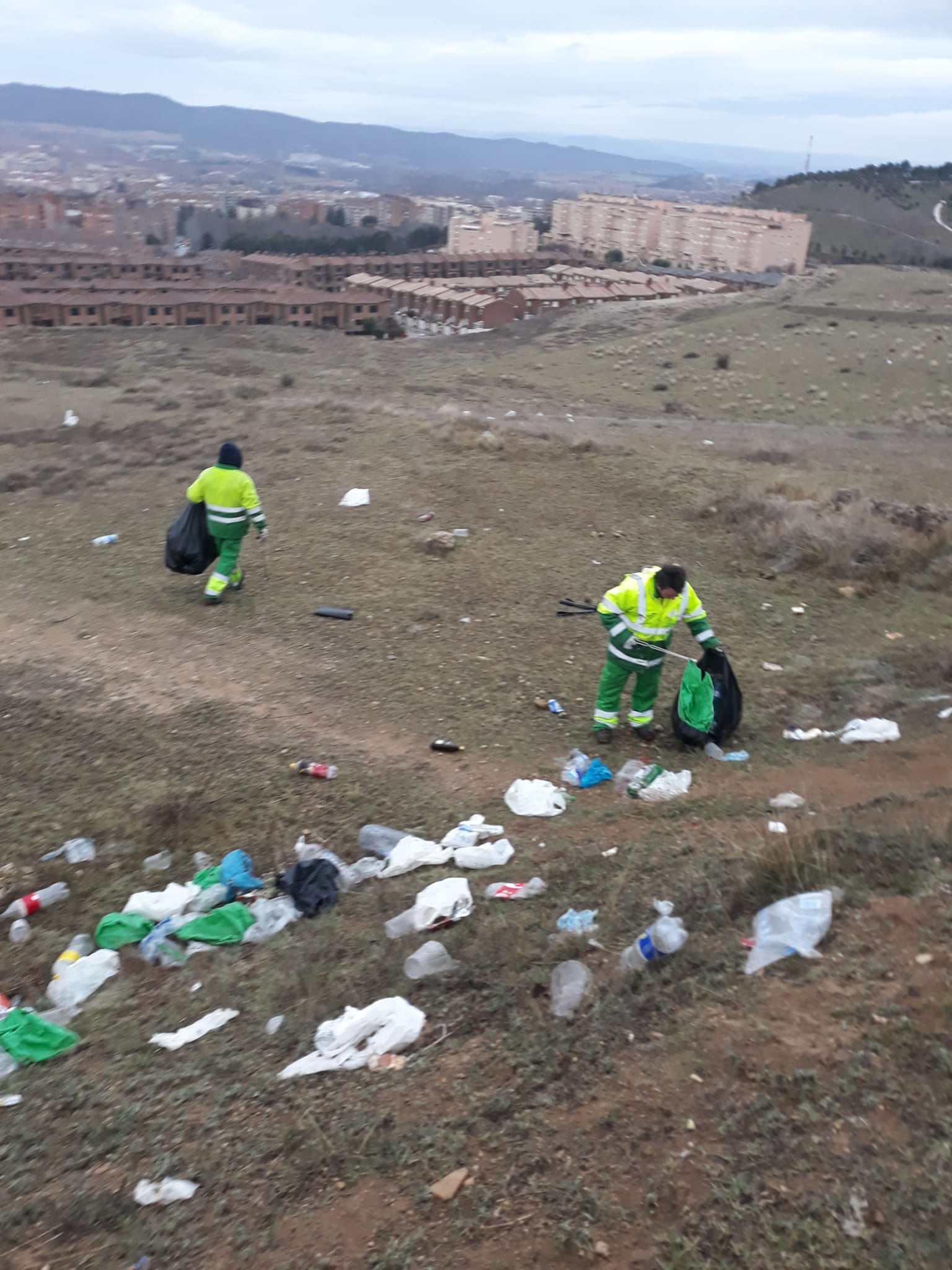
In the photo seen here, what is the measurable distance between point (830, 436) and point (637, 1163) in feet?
63.6

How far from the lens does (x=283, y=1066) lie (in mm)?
3373

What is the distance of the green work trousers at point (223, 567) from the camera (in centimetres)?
799

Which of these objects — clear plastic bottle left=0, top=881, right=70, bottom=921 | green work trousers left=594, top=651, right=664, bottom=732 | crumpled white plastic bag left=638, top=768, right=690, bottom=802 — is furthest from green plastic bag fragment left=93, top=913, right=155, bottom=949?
green work trousers left=594, top=651, right=664, bottom=732

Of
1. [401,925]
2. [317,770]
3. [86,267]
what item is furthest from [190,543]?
[86,267]

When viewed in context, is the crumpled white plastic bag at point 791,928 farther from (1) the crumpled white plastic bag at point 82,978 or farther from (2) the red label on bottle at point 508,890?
(1) the crumpled white plastic bag at point 82,978

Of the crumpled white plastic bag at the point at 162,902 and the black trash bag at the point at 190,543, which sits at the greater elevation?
the black trash bag at the point at 190,543

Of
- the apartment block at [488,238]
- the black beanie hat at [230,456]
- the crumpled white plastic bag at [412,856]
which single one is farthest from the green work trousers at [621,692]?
the apartment block at [488,238]

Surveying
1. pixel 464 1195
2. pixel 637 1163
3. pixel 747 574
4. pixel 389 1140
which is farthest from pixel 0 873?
pixel 747 574

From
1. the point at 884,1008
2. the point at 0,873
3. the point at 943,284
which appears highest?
the point at 943,284

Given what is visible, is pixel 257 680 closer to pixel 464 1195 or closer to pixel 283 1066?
pixel 283 1066

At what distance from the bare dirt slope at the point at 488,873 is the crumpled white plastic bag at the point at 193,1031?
0.07 meters

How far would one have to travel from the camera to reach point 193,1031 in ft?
11.9

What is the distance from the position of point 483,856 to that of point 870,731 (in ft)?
8.74

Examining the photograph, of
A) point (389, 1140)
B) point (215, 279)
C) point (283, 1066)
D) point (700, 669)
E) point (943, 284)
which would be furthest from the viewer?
point (215, 279)
